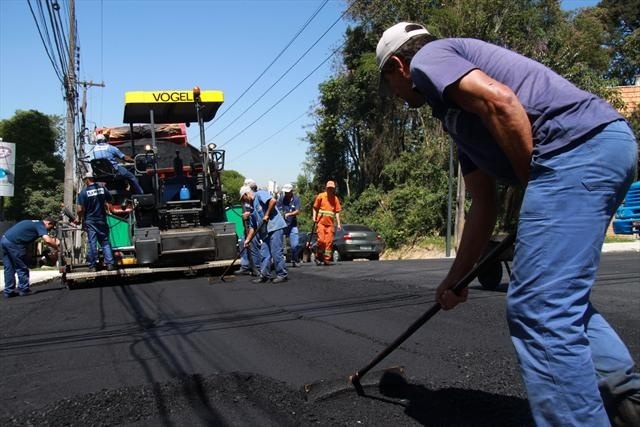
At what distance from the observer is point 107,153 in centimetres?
1090

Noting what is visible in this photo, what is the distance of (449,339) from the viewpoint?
4867mm

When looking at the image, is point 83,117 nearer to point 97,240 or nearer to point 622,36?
point 97,240

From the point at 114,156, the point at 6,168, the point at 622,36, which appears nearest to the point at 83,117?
the point at 6,168

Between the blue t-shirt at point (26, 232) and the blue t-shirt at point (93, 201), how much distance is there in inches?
34.2

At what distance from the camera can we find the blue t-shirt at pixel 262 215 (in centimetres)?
971

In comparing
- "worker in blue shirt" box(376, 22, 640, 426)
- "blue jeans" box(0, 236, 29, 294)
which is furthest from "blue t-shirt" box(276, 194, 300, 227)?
"worker in blue shirt" box(376, 22, 640, 426)

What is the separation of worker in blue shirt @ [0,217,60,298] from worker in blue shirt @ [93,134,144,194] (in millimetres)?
1653

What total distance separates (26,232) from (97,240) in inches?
48.3

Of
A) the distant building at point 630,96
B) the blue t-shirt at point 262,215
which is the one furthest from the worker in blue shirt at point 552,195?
the distant building at point 630,96

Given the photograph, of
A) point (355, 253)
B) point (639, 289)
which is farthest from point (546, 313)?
point (355, 253)

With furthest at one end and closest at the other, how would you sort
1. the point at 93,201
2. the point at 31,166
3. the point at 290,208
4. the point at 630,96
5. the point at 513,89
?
the point at 31,166 → the point at 630,96 → the point at 290,208 → the point at 93,201 → the point at 513,89

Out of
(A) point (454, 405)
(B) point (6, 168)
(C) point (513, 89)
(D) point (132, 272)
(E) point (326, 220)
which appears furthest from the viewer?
(B) point (6, 168)

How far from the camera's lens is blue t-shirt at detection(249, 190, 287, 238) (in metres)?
9.71

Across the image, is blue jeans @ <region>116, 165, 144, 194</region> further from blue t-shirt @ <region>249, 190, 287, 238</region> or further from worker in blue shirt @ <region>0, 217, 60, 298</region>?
blue t-shirt @ <region>249, 190, 287, 238</region>
